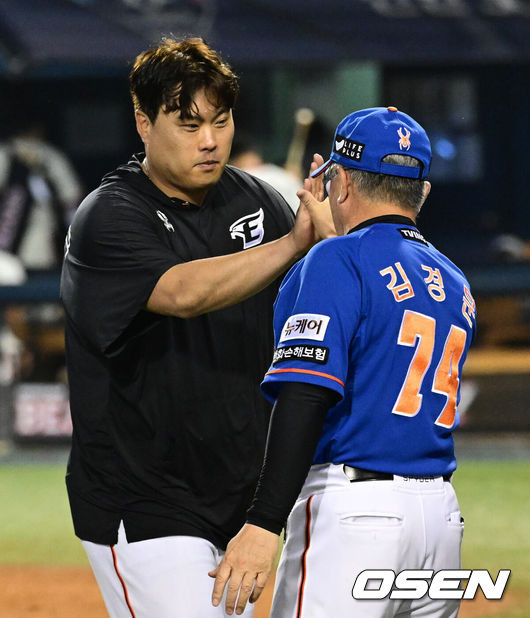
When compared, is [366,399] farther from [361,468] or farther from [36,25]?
[36,25]

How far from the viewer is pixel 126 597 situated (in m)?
3.14

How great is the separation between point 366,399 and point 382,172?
53 cm

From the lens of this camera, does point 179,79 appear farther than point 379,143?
Yes

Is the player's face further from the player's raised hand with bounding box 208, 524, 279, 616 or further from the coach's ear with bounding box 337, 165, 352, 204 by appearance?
the player's raised hand with bounding box 208, 524, 279, 616

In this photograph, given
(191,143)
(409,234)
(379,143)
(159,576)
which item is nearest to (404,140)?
(379,143)

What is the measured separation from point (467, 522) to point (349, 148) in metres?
4.82

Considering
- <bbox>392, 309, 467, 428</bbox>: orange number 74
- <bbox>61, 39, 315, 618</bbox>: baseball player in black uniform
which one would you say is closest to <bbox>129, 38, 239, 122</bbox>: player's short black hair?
<bbox>61, 39, 315, 618</bbox>: baseball player in black uniform

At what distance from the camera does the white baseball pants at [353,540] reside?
2.61 metres

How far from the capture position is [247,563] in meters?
2.54

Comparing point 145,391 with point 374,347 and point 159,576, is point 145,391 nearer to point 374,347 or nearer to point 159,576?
point 159,576

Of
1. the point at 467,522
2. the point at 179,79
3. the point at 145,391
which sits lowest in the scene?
the point at 467,522

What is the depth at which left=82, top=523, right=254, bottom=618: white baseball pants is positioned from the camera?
3033 millimetres

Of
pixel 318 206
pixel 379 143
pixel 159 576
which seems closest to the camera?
pixel 379 143

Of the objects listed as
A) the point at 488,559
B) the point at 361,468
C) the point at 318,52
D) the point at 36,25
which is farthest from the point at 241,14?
the point at 361,468
